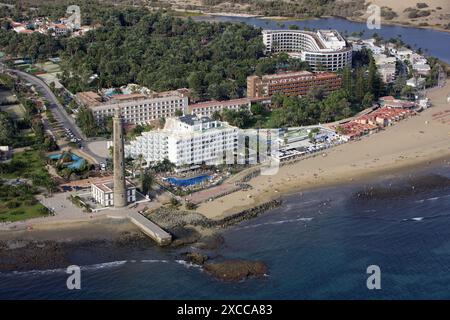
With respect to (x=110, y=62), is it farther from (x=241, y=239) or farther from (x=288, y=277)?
(x=288, y=277)

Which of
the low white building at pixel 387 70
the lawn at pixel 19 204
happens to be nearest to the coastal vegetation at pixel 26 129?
the lawn at pixel 19 204

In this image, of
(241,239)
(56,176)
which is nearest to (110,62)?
(56,176)

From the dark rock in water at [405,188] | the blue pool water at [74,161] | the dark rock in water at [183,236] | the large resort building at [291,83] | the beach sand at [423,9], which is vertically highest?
the beach sand at [423,9]

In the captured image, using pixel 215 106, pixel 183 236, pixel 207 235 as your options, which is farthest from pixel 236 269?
pixel 215 106

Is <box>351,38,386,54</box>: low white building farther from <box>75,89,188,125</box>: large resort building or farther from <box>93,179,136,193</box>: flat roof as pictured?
<box>93,179,136,193</box>: flat roof

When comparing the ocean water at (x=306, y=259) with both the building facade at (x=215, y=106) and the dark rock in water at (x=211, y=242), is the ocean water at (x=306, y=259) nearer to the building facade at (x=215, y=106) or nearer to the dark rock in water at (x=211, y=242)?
the dark rock in water at (x=211, y=242)

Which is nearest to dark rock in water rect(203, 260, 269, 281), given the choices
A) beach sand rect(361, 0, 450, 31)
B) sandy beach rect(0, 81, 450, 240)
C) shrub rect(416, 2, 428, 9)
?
sandy beach rect(0, 81, 450, 240)

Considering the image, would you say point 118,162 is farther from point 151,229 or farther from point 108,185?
point 151,229
